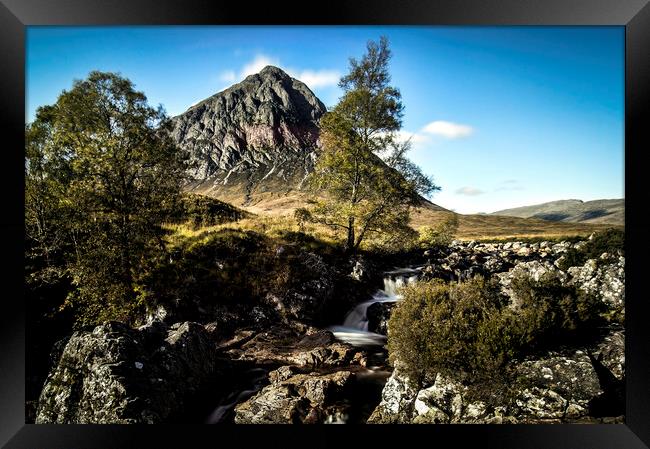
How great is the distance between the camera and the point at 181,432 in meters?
5.20

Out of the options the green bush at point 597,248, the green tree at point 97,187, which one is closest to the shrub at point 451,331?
the green bush at point 597,248

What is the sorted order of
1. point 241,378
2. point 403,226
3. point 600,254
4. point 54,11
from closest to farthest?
point 54,11 < point 600,254 < point 241,378 < point 403,226

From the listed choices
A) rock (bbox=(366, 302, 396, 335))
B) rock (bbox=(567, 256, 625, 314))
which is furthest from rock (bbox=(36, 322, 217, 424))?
rock (bbox=(567, 256, 625, 314))

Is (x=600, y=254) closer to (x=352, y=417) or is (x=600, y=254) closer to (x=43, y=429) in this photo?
(x=352, y=417)

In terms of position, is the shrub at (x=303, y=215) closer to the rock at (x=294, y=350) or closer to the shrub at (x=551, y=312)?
the rock at (x=294, y=350)

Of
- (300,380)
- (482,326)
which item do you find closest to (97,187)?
(300,380)

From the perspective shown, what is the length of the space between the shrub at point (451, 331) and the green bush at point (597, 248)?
88.2 inches

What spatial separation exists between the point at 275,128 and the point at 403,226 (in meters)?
5.83

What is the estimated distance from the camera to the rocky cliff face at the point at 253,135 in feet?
26.6

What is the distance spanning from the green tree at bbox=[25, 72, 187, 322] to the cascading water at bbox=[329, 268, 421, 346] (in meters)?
5.33

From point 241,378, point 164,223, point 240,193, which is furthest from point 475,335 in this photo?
point 240,193

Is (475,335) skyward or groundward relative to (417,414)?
skyward

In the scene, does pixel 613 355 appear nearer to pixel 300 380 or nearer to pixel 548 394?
pixel 548 394

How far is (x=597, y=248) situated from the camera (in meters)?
6.45
